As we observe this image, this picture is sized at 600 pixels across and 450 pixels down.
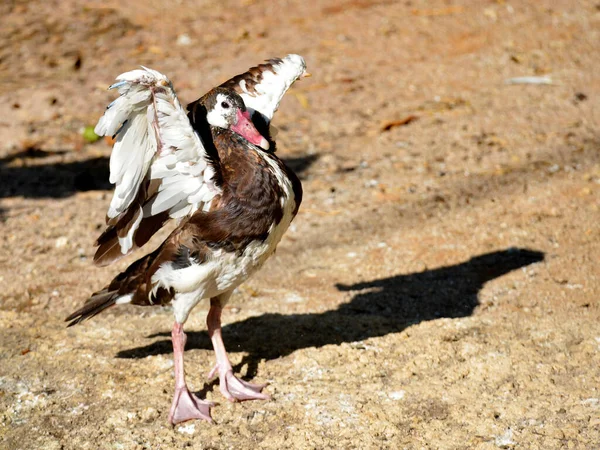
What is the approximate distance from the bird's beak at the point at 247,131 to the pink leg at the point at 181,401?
1046 mm

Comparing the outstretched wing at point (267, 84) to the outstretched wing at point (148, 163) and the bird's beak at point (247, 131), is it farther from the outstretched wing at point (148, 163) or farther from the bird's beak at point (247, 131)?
the outstretched wing at point (148, 163)

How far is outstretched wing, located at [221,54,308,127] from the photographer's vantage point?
4938 mm

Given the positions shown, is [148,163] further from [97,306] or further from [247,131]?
[97,306]

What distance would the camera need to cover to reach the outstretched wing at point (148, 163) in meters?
3.72

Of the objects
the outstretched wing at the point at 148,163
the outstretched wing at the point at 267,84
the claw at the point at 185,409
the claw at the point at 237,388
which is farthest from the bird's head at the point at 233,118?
the claw at the point at 185,409

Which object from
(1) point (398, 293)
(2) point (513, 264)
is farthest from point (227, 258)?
(2) point (513, 264)

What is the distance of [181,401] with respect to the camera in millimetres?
4266

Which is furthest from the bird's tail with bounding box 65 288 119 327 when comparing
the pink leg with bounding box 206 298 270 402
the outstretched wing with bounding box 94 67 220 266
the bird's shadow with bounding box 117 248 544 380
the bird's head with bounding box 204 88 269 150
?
the bird's head with bounding box 204 88 269 150

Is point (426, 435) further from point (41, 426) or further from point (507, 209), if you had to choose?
point (507, 209)

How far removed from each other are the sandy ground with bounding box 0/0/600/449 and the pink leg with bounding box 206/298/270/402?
0.07m

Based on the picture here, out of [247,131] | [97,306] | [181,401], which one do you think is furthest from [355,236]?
[181,401]

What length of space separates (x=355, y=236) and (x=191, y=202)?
8.23 ft

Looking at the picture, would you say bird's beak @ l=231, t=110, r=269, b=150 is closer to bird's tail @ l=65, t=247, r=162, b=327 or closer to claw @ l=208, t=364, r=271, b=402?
bird's tail @ l=65, t=247, r=162, b=327

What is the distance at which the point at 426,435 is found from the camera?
4.03m
